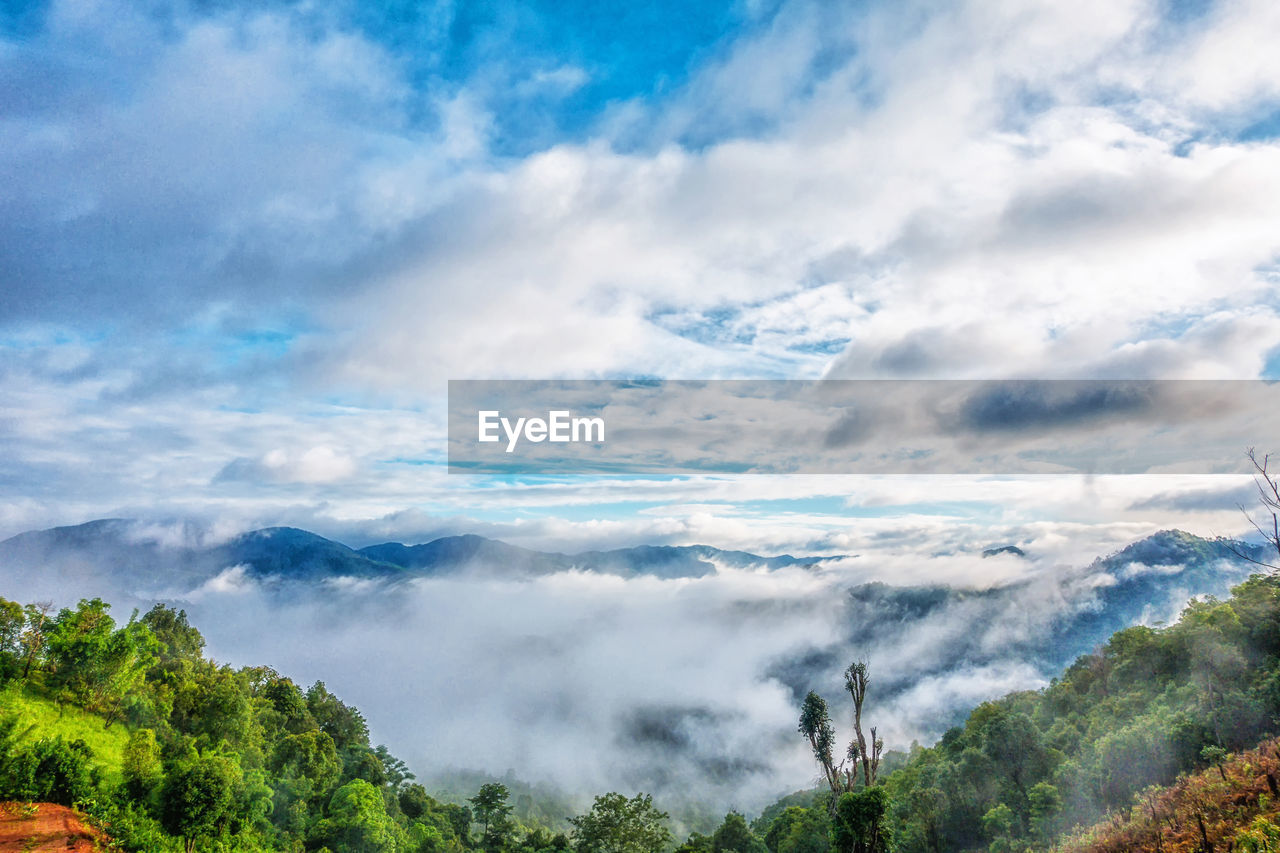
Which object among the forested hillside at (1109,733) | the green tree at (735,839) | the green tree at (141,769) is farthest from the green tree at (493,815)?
the green tree at (141,769)

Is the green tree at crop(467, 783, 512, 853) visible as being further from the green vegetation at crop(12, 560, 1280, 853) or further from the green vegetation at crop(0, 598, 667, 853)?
the green vegetation at crop(0, 598, 667, 853)

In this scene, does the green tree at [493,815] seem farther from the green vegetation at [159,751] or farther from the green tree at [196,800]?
the green tree at [196,800]

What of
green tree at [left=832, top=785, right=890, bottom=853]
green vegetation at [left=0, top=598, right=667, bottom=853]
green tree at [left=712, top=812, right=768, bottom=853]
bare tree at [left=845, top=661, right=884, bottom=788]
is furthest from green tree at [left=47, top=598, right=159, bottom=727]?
green tree at [left=712, top=812, right=768, bottom=853]

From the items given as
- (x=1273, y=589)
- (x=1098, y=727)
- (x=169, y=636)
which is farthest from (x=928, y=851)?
(x=169, y=636)

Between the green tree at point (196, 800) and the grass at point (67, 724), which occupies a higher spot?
the grass at point (67, 724)

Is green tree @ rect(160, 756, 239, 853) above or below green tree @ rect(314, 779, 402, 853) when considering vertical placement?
above

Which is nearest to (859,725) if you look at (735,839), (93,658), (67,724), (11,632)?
(735,839)

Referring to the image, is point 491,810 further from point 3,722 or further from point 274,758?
point 3,722
